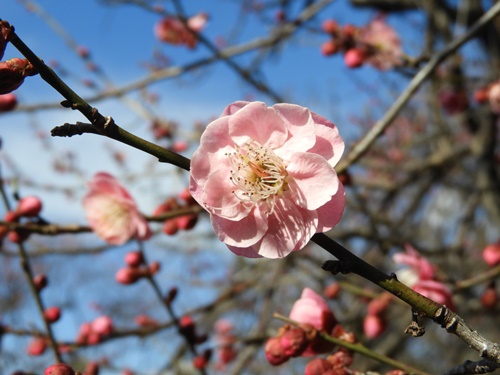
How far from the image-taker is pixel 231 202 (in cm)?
98

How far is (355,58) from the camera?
7.67ft

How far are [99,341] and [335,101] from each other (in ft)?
18.5

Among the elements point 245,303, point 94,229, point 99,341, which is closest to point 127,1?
point 94,229

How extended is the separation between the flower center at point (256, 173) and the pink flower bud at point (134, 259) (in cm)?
95

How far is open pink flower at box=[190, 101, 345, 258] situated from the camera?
0.93 meters

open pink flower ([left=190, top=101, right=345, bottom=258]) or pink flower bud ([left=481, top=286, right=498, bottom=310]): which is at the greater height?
open pink flower ([left=190, top=101, right=345, bottom=258])

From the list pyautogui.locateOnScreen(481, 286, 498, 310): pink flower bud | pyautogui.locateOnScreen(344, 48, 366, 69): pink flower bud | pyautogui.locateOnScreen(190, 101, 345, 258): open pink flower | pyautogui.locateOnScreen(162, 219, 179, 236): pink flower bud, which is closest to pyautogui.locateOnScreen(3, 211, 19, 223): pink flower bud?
pyautogui.locateOnScreen(162, 219, 179, 236): pink flower bud

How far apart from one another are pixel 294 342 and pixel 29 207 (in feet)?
2.96

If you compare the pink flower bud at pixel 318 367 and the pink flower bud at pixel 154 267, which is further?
the pink flower bud at pixel 154 267

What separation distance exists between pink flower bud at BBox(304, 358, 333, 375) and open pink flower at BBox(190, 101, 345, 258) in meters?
0.32

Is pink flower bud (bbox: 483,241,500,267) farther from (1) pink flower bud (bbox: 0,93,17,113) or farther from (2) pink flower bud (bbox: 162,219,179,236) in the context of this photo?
(1) pink flower bud (bbox: 0,93,17,113)

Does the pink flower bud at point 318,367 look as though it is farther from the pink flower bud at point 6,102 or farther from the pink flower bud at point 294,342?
the pink flower bud at point 6,102

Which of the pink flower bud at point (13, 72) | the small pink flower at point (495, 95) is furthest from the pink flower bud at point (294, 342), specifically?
the small pink flower at point (495, 95)

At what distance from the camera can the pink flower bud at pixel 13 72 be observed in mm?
755
